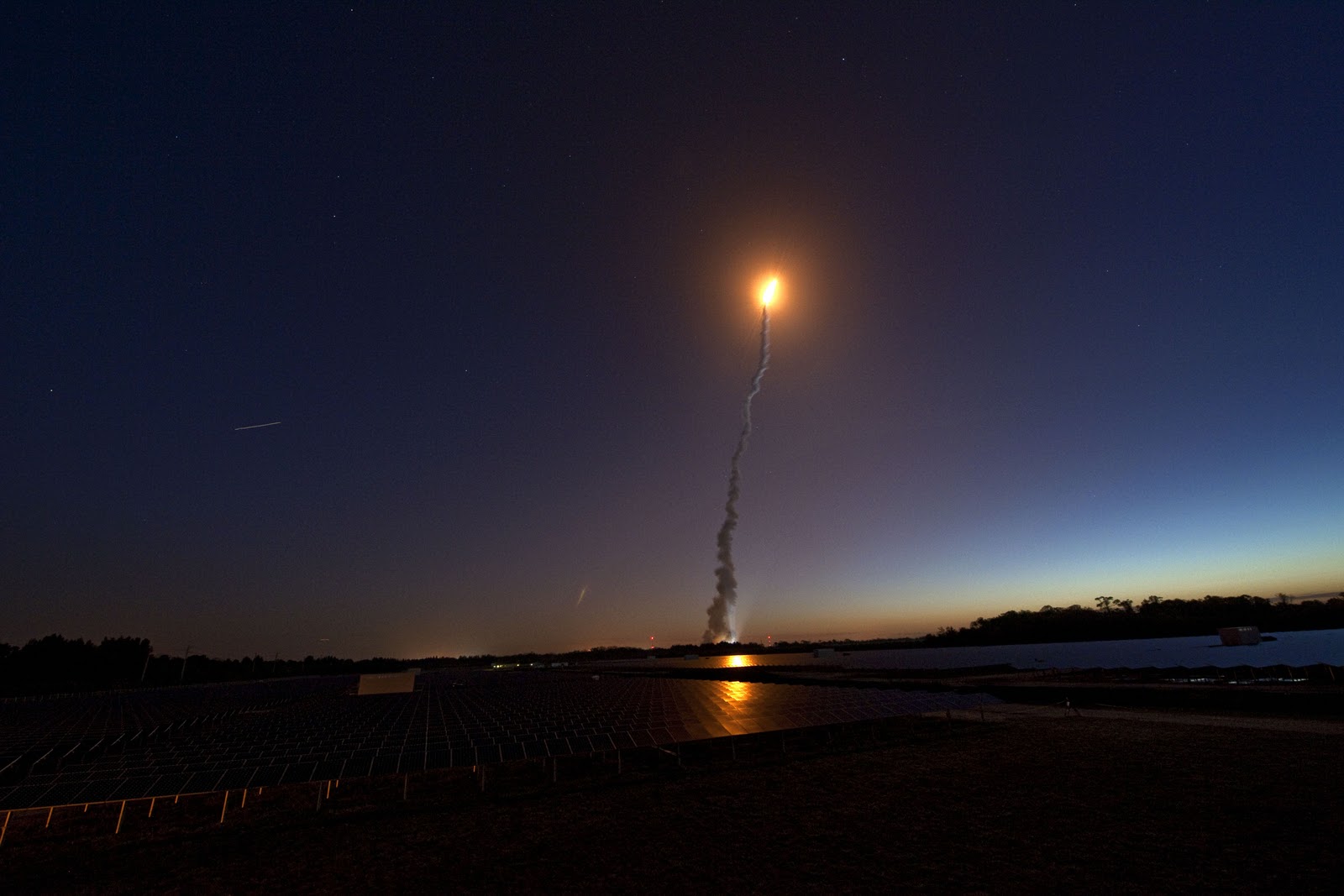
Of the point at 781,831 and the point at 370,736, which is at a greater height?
the point at 370,736

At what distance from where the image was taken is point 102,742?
116ft

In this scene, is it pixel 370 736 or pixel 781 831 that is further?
pixel 370 736

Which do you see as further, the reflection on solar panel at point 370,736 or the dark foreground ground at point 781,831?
the reflection on solar panel at point 370,736

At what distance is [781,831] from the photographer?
16.9 m

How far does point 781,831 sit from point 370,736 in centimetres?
2161

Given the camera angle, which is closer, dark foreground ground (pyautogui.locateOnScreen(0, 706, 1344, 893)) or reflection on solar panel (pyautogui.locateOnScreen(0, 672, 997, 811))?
dark foreground ground (pyautogui.locateOnScreen(0, 706, 1344, 893))

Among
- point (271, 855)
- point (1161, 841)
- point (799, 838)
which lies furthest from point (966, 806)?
point (271, 855)

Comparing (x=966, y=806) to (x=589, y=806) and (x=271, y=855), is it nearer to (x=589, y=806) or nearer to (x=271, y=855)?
(x=589, y=806)

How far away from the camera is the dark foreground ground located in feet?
44.6

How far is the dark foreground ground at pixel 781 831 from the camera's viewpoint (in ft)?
44.6

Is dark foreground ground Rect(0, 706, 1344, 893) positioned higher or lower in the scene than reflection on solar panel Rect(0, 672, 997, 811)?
lower

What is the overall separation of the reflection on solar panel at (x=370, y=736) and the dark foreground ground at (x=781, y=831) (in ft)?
5.70

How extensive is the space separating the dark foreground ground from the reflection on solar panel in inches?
68.3

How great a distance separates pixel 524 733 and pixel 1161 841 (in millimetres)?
23727
